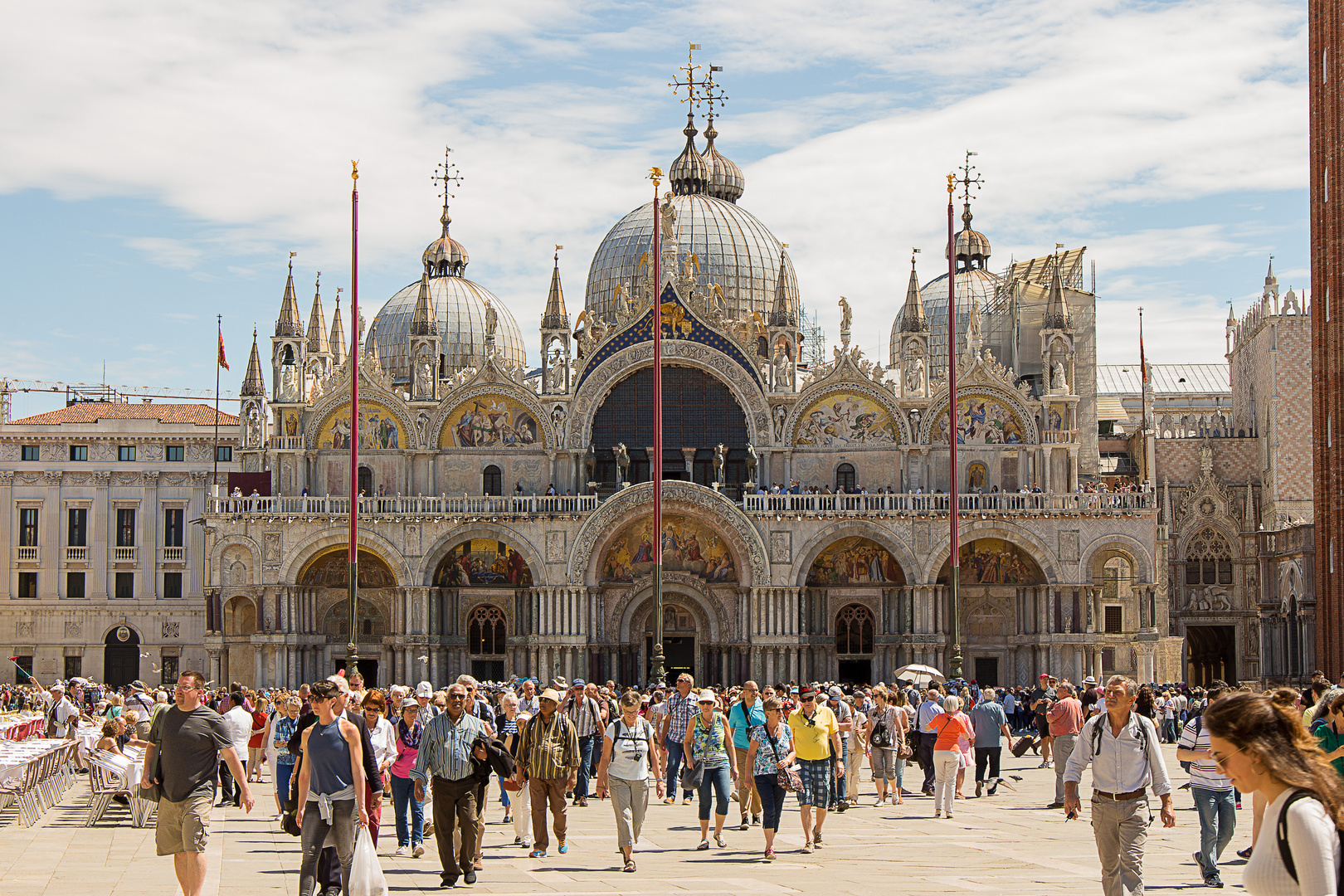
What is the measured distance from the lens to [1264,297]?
7000 cm

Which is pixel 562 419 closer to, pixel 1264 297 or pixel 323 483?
pixel 323 483

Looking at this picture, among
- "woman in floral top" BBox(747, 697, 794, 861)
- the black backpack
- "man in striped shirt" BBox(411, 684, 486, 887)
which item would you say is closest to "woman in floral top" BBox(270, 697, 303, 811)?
"man in striped shirt" BBox(411, 684, 486, 887)

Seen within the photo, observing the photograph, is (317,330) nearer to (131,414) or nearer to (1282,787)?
(131,414)

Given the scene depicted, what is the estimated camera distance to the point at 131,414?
72.4 metres

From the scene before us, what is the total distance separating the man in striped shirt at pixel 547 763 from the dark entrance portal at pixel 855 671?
37.7 meters

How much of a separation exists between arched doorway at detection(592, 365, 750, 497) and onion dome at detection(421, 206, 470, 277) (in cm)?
2132

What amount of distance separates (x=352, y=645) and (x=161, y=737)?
2997 cm

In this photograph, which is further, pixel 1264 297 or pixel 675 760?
pixel 1264 297

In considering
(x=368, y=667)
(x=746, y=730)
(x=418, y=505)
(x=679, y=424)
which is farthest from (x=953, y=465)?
(x=746, y=730)

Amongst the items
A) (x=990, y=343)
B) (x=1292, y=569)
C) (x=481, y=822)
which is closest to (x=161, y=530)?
(x=990, y=343)

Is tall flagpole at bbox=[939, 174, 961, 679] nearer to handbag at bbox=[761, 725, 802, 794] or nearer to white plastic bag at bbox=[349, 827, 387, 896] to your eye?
handbag at bbox=[761, 725, 802, 794]

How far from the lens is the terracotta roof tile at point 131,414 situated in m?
70.9

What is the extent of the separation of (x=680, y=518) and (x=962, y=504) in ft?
30.0

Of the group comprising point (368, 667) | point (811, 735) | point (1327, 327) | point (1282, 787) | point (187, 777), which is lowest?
point (368, 667)
